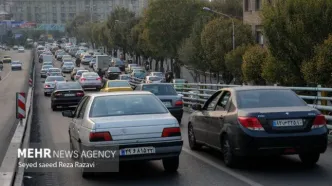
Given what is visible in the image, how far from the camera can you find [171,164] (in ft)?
34.8

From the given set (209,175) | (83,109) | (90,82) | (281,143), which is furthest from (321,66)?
(90,82)

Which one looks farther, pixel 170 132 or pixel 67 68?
pixel 67 68

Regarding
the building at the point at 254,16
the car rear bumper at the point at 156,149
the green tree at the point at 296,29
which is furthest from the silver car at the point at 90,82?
the car rear bumper at the point at 156,149

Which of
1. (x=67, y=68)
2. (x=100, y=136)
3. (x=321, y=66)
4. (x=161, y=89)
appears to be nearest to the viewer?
(x=100, y=136)

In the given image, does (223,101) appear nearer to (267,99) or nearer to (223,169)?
(267,99)

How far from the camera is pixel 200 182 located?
32.2 ft

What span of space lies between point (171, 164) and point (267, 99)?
204 cm

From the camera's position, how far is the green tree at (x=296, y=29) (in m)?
25.4

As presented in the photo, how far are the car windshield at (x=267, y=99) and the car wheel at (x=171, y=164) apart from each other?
1453 mm

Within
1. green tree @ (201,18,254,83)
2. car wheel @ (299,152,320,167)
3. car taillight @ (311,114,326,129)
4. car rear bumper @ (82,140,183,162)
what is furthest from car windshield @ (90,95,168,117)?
green tree @ (201,18,254,83)

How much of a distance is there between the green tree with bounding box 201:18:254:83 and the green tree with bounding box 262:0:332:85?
19.4 m

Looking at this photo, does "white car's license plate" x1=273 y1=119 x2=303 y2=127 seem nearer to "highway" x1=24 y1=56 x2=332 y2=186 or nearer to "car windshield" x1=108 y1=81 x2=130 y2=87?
"highway" x1=24 y1=56 x2=332 y2=186

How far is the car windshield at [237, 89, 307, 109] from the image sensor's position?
1075cm

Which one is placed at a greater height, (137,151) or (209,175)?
(137,151)
